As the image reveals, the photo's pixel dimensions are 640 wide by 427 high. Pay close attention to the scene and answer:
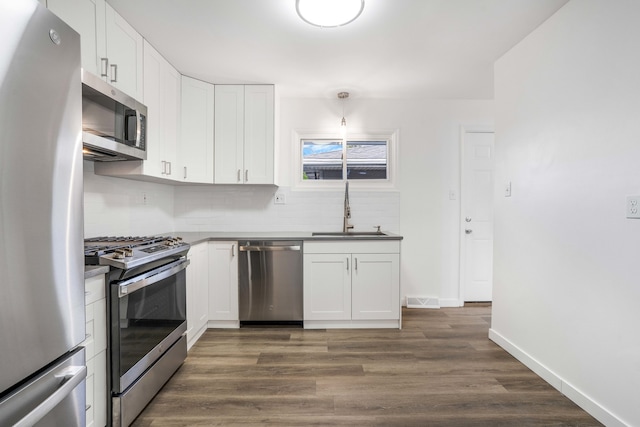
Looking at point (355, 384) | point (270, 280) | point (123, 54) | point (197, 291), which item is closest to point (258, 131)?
point (123, 54)

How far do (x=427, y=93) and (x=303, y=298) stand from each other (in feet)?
8.55

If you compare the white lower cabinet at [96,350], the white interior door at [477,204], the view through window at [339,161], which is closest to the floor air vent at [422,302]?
the white interior door at [477,204]

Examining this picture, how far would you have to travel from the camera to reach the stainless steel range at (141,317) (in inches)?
57.5

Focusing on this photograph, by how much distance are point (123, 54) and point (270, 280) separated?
2099 mm

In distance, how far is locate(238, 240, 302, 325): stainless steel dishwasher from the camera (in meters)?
2.84

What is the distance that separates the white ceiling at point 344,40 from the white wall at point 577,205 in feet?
1.18

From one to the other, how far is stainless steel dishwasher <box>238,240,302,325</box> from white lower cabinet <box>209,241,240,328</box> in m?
0.06

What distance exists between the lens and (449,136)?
351 centimetres

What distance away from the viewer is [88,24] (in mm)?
1665

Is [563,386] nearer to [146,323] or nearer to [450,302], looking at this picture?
[450,302]

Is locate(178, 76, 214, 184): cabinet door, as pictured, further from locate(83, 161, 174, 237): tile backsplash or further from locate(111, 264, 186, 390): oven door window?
locate(111, 264, 186, 390): oven door window

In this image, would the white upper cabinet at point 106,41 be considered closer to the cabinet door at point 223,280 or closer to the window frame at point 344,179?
the cabinet door at point 223,280

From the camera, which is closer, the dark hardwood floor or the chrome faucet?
the dark hardwood floor

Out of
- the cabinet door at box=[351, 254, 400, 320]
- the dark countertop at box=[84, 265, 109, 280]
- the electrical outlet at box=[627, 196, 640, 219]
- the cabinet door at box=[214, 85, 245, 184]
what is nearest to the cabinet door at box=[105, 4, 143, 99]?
the cabinet door at box=[214, 85, 245, 184]
